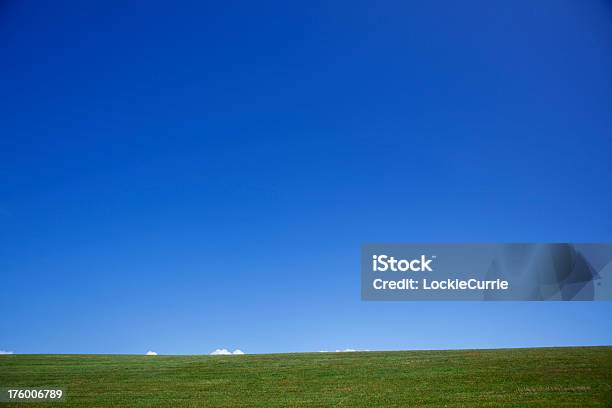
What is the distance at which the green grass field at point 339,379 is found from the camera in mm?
26812

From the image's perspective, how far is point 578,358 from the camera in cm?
3812

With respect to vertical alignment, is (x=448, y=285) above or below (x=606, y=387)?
above

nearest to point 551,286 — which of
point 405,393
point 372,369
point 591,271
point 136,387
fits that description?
point 591,271

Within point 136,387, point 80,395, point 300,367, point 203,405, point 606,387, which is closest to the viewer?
point 203,405

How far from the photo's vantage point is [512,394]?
88.5 ft

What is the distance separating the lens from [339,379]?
33.5m

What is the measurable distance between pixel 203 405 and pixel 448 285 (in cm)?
1454

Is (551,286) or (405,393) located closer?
(405,393)

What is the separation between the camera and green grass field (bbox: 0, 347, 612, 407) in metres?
26.8

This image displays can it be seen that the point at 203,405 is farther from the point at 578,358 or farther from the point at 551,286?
the point at 578,358

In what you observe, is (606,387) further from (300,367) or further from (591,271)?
(300,367)

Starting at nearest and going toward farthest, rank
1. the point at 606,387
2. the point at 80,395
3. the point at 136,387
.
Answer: the point at 606,387 < the point at 80,395 < the point at 136,387

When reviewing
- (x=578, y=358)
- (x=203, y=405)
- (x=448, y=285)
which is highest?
(x=448, y=285)

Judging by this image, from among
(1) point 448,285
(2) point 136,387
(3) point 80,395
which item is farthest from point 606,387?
(3) point 80,395
